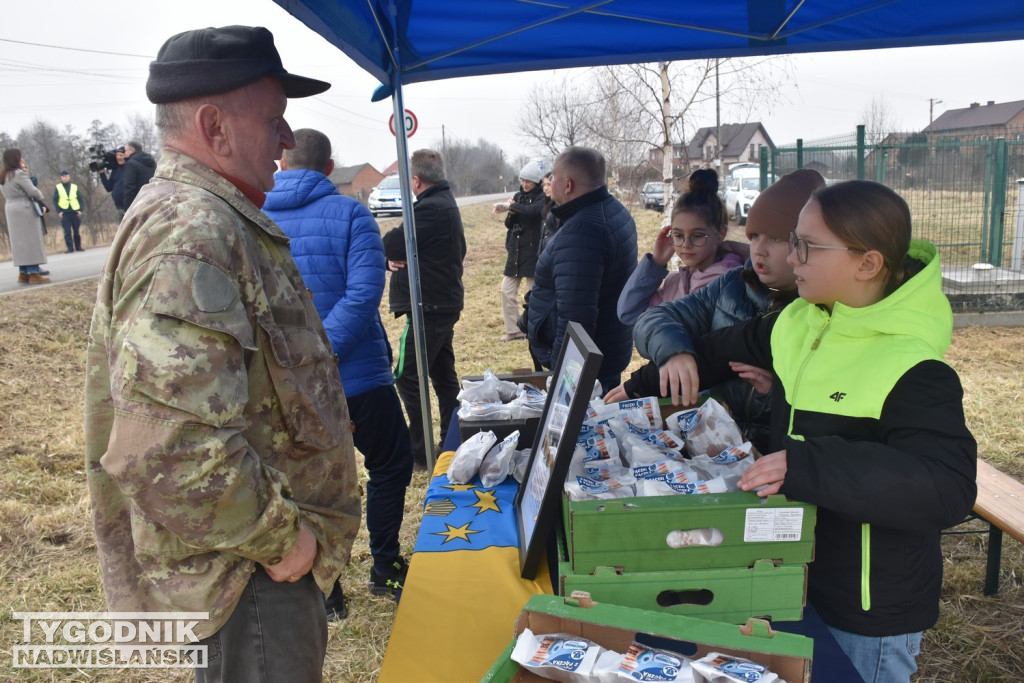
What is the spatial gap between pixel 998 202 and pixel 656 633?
9427mm

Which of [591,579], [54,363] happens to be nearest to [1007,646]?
[591,579]

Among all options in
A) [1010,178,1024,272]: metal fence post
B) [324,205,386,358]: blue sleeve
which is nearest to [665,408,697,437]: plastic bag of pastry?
[324,205,386,358]: blue sleeve

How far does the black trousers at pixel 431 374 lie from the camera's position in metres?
4.31

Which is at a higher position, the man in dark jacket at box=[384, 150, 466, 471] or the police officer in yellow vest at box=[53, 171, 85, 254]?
the police officer in yellow vest at box=[53, 171, 85, 254]

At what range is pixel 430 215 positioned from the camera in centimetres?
436

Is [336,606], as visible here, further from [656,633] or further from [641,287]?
[656,633]

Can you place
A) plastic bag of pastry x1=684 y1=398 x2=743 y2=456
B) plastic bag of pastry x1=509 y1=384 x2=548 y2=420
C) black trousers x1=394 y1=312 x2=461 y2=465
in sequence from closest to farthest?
plastic bag of pastry x1=684 y1=398 x2=743 y2=456 < plastic bag of pastry x1=509 y1=384 x2=548 y2=420 < black trousers x1=394 y1=312 x2=461 y2=465

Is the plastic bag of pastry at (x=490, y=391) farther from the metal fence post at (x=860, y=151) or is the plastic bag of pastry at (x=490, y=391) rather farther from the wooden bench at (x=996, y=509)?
the metal fence post at (x=860, y=151)

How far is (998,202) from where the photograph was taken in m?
8.30

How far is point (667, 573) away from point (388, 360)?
6.79 feet

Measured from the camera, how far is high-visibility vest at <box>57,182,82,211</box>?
50.3 ft

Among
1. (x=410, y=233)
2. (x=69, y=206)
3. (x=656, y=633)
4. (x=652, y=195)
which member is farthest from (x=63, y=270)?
(x=652, y=195)

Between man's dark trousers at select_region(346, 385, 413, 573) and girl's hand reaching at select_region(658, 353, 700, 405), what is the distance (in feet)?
4.98

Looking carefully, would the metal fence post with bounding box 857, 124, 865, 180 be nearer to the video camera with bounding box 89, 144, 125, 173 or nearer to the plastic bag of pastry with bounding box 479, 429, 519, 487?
the plastic bag of pastry with bounding box 479, 429, 519, 487
